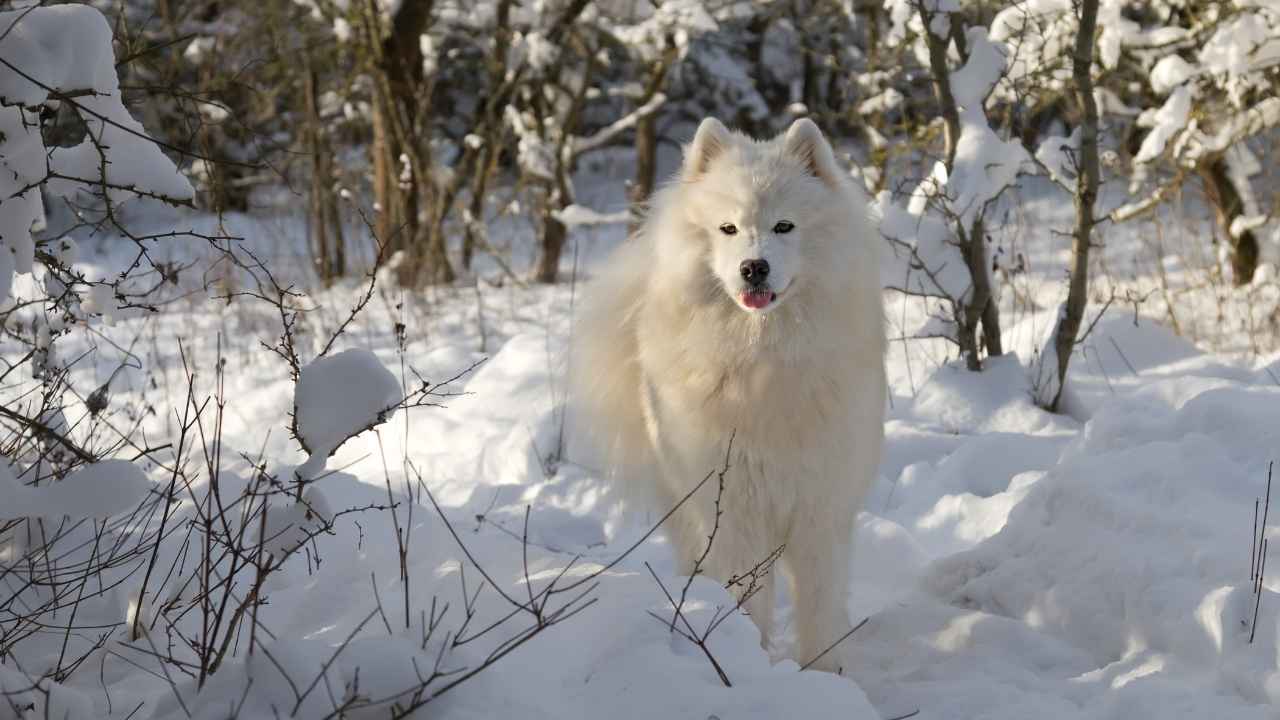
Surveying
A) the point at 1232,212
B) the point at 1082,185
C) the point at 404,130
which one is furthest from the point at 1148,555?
the point at 404,130

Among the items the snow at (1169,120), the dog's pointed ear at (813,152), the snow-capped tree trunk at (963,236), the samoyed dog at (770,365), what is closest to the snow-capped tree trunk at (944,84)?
the snow-capped tree trunk at (963,236)

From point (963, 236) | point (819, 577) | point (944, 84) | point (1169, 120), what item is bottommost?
point (819, 577)

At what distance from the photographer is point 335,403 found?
211 centimetres

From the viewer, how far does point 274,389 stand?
6488 mm

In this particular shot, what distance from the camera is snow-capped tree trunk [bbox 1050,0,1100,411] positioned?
180 inches

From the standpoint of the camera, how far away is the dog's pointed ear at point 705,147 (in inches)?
142

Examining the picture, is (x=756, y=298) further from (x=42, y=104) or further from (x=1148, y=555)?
(x=42, y=104)

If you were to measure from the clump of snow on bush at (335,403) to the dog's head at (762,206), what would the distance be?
146 cm

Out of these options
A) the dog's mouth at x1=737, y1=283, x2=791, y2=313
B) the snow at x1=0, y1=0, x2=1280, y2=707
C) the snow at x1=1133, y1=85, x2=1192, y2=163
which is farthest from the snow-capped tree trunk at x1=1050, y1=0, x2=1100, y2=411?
the dog's mouth at x1=737, y1=283, x2=791, y2=313

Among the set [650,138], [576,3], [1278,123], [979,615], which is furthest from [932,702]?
[650,138]

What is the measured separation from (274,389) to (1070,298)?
4477mm

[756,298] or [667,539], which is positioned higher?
[756,298]

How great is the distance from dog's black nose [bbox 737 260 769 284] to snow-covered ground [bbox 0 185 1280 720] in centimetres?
94

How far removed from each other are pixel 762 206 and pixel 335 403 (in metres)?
1.71
